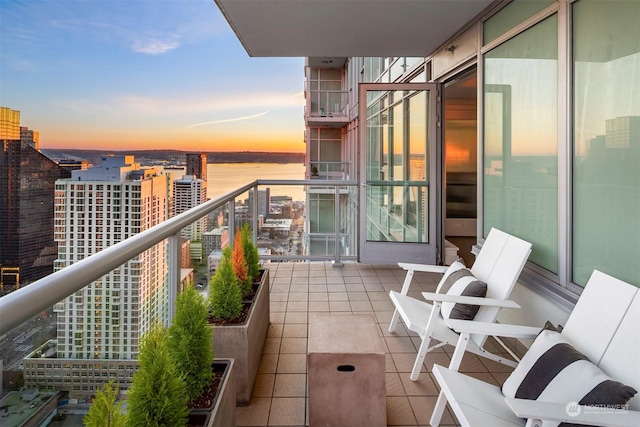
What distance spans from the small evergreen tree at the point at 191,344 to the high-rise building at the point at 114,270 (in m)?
0.09

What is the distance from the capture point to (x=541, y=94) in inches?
106

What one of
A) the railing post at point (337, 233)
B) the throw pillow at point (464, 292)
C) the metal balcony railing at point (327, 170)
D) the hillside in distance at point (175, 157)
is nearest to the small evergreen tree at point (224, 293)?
the throw pillow at point (464, 292)

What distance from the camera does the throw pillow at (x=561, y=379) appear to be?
4.65 ft

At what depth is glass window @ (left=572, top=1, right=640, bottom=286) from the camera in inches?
74.6

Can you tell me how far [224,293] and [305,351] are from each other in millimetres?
882

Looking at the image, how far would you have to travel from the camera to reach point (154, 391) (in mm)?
1223

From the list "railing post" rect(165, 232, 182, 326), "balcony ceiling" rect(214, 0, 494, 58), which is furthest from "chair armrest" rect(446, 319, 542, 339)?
"balcony ceiling" rect(214, 0, 494, 58)

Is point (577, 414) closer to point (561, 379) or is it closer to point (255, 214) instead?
point (561, 379)

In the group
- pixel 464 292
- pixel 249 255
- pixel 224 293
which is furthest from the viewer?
pixel 249 255

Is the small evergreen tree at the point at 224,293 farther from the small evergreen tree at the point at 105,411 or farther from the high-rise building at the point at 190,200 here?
the small evergreen tree at the point at 105,411

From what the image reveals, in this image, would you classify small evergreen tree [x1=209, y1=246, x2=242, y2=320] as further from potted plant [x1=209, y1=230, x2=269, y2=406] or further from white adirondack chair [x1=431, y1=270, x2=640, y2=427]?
white adirondack chair [x1=431, y1=270, x2=640, y2=427]

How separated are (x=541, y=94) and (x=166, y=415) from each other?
8.93 feet

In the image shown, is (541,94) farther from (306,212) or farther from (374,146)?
(306,212)

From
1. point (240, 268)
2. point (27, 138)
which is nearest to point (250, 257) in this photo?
point (240, 268)
